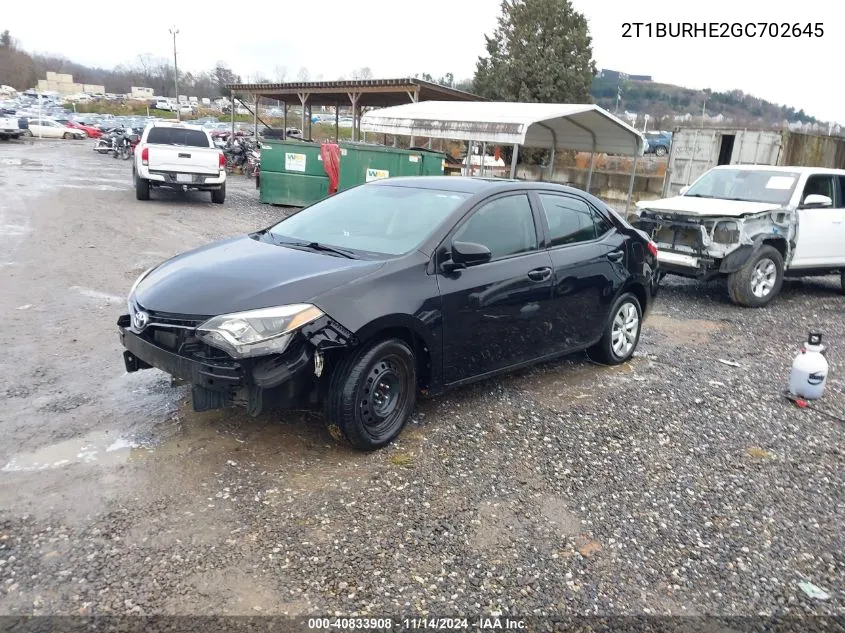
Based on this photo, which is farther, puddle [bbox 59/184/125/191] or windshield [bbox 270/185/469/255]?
puddle [bbox 59/184/125/191]

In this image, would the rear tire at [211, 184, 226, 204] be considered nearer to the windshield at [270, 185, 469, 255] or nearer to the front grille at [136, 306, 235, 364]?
the windshield at [270, 185, 469, 255]

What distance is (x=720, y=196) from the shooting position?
915cm

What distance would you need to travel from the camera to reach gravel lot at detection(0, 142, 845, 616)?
9.04 ft

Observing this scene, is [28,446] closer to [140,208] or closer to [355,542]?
[355,542]

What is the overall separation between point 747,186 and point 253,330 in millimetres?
8049

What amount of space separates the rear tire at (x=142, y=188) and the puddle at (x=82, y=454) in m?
11.8

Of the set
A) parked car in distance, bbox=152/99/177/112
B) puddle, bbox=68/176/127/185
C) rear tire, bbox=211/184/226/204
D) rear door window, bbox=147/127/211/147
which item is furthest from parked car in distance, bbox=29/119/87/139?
parked car in distance, bbox=152/99/177/112

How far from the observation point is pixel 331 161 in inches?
576

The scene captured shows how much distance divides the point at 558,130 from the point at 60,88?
114 m

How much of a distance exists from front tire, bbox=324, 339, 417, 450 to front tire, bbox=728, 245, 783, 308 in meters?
5.94

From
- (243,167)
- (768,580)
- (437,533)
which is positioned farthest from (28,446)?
(243,167)

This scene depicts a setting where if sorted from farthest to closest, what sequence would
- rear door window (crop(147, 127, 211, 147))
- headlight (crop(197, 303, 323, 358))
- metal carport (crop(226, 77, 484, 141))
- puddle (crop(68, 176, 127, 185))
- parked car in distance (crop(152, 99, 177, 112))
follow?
parked car in distance (crop(152, 99, 177, 112)) < metal carport (crop(226, 77, 484, 141)) < puddle (crop(68, 176, 127, 185)) < rear door window (crop(147, 127, 211, 147)) < headlight (crop(197, 303, 323, 358))

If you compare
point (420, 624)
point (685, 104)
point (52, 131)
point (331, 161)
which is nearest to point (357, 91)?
point (331, 161)

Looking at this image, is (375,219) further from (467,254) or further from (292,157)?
(292,157)
